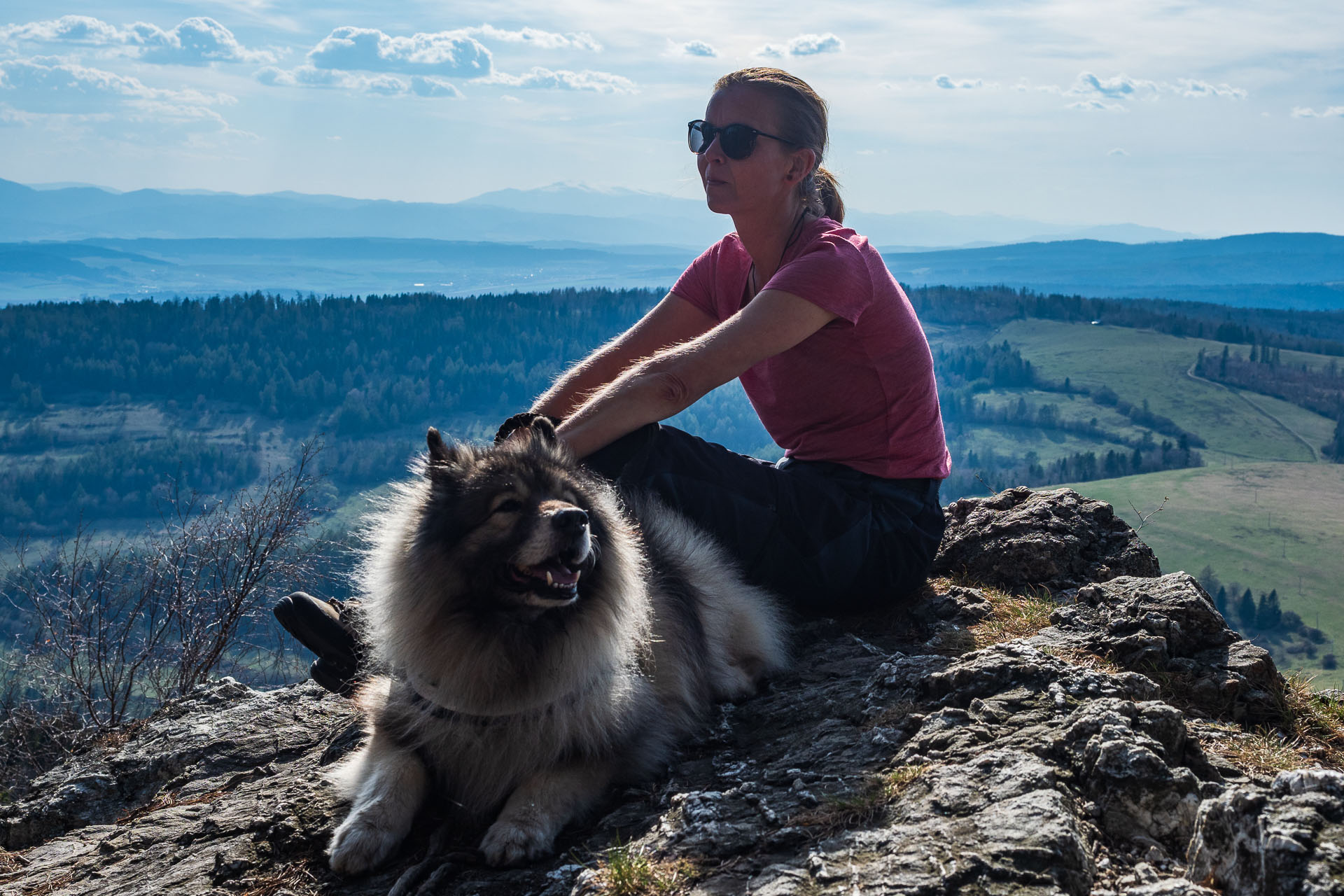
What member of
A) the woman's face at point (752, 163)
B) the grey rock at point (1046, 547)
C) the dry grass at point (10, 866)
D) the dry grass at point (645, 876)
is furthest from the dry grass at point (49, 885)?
the grey rock at point (1046, 547)

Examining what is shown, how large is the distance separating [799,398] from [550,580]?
2.67 m

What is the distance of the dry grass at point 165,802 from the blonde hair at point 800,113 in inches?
206

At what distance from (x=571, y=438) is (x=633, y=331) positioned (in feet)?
6.57

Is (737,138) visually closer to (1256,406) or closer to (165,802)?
(165,802)

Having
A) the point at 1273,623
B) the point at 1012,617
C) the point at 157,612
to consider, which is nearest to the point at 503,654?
the point at 1012,617

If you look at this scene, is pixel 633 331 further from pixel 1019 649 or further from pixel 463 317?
pixel 463 317

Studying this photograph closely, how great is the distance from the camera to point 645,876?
3424mm

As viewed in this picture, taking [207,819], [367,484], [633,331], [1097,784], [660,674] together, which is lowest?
[367,484]

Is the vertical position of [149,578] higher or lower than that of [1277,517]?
higher

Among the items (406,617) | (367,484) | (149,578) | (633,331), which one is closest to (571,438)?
(406,617)

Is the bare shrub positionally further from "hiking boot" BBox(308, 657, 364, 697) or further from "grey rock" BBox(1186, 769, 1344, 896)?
"grey rock" BBox(1186, 769, 1344, 896)

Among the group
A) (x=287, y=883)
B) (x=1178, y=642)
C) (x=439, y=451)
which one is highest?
(x=439, y=451)

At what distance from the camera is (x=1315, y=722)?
14.5ft

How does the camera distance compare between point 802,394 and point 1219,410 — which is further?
point 1219,410
